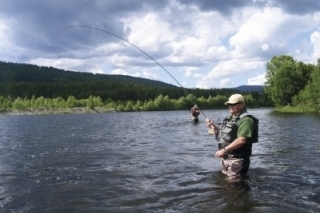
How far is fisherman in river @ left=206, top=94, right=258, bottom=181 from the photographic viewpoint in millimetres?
10719

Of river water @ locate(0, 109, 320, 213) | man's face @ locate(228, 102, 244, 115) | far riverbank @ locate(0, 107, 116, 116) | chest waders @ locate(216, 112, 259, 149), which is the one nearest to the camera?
river water @ locate(0, 109, 320, 213)

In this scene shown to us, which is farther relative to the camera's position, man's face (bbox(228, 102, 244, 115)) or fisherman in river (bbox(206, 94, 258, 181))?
man's face (bbox(228, 102, 244, 115))

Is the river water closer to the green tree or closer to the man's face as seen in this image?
the man's face

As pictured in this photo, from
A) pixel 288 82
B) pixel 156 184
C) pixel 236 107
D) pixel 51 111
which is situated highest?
pixel 288 82

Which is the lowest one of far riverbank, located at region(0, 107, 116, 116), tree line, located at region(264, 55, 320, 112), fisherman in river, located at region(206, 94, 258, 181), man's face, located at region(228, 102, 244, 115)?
far riverbank, located at region(0, 107, 116, 116)

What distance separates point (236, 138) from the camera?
11430 millimetres

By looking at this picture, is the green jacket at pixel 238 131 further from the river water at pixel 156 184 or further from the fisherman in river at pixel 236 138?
the river water at pixel 156 184

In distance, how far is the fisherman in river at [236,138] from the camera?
1072 centimetres

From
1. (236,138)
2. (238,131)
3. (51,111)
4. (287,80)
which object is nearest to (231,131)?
(236,138)

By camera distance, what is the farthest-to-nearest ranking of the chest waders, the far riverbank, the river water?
the far riverbank < the chest waders < the river water

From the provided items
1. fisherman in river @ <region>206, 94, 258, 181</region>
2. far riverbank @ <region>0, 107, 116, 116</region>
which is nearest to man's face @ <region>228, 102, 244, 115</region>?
fisherman in river @ <region>206, 94, 258, 181</region>

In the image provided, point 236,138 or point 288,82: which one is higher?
point 288,82

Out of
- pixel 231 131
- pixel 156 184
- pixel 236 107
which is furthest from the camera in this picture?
pixel 156 184

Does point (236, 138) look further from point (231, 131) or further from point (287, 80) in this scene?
point (287, 80)
